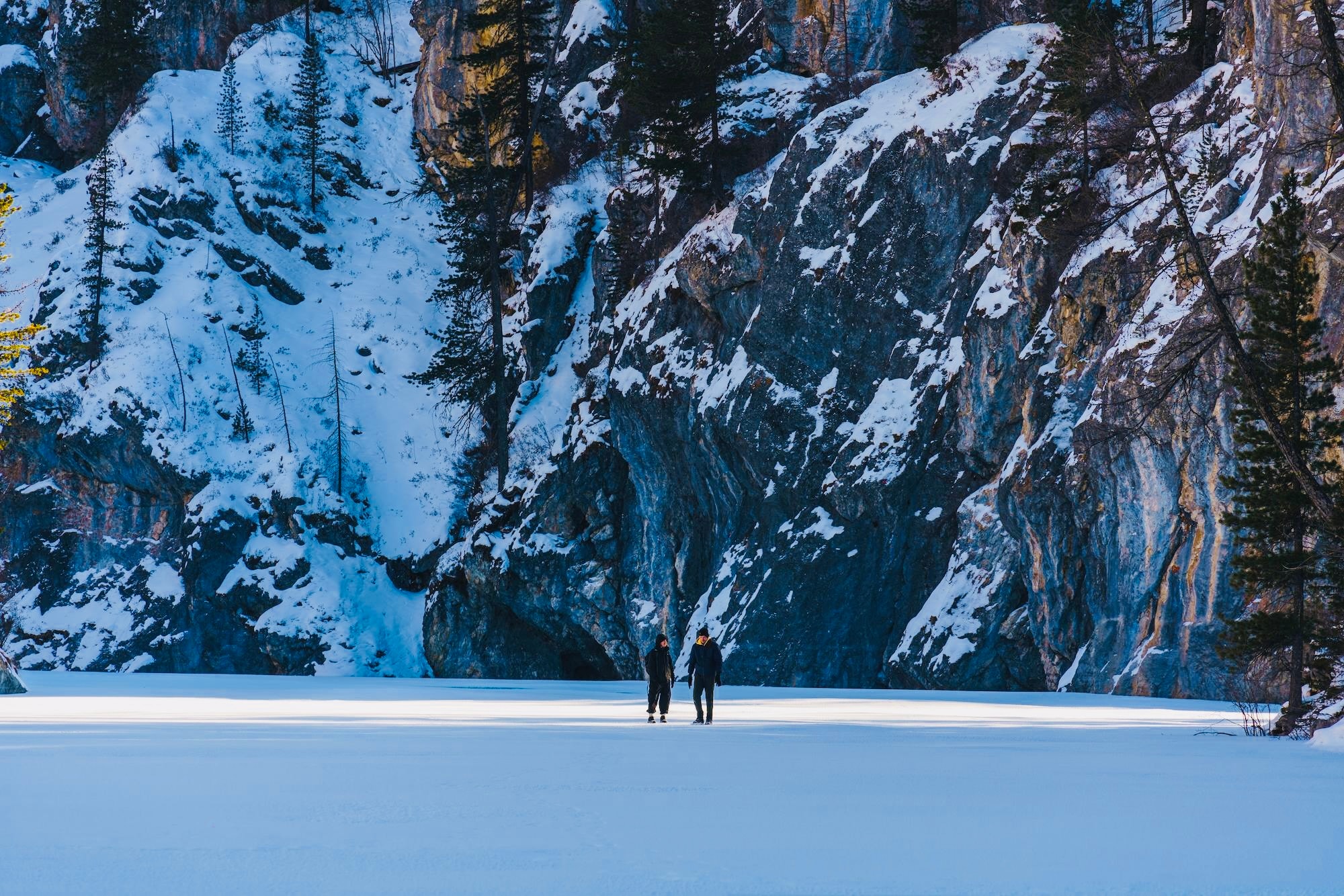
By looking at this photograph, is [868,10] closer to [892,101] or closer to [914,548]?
[892,101]

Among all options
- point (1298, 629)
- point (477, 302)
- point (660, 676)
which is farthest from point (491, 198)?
point (1298, 629)

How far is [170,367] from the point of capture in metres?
57.9

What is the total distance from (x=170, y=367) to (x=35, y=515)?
339 inches

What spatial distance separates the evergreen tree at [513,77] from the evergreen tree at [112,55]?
2090 cm

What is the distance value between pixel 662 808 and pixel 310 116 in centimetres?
6314

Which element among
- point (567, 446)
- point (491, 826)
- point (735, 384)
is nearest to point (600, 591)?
point (567, 446)

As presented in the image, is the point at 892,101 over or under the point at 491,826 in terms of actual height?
over

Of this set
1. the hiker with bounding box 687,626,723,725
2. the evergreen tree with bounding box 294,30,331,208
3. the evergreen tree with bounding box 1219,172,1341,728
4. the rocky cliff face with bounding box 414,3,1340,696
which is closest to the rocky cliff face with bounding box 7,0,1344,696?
the rocky cliff face with bounding box 414,3,1340,696

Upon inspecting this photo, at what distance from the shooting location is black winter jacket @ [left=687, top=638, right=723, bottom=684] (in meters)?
20.8

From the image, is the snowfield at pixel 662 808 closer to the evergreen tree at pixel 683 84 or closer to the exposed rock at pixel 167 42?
the evergreen tree at pixel 683 84

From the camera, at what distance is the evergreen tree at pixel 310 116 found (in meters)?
66.4

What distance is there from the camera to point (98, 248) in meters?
60.1

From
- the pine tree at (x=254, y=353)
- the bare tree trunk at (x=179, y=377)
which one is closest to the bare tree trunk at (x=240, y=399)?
the pine tree at (x=254, y=353)

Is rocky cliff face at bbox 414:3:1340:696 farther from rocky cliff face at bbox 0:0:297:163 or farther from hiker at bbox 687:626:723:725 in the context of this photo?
rocky cliff face at bbox 0:0:297:163
